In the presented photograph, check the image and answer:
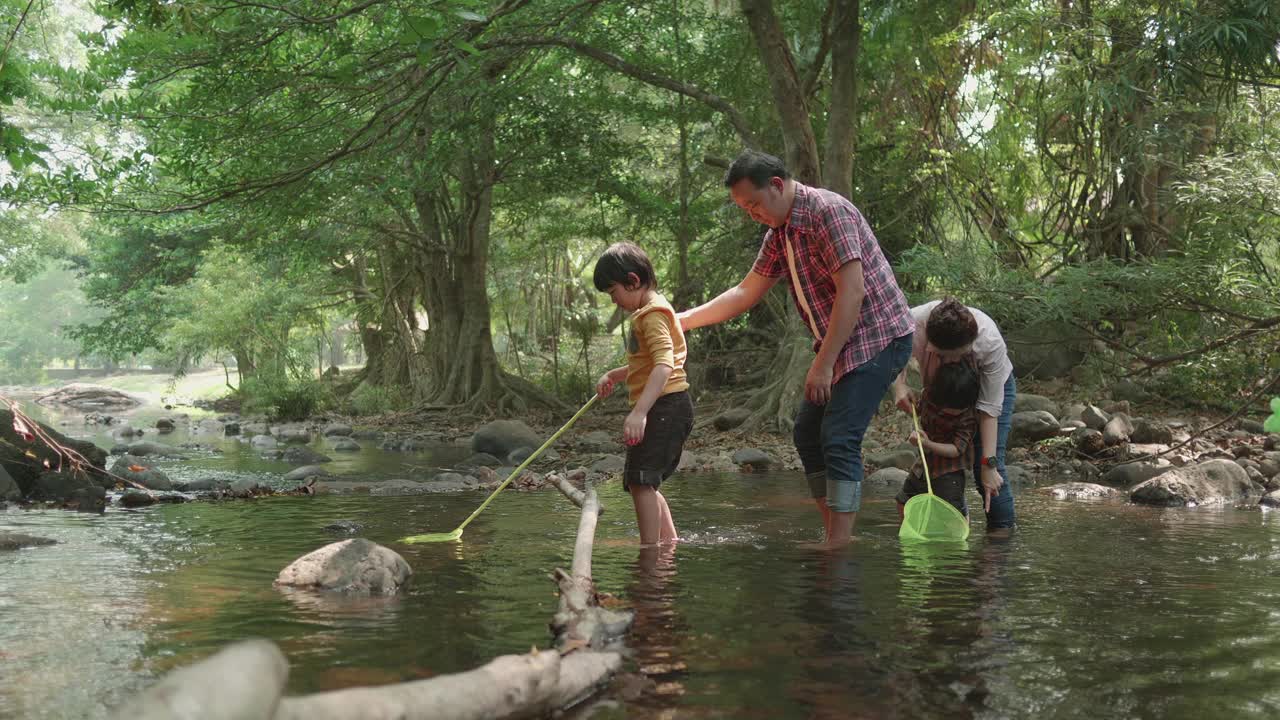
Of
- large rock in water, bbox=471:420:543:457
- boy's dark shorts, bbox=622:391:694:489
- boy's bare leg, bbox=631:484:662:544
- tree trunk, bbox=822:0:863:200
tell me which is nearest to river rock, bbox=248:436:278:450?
large rock in water, bbox=471:420:543:457

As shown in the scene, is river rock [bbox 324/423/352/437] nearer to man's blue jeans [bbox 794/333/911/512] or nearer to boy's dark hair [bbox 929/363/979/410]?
boy's dark hair [bbox 929/363/979/410]

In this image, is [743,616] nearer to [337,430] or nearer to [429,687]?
[429,687]

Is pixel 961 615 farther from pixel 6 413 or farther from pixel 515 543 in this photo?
pixel 6 413

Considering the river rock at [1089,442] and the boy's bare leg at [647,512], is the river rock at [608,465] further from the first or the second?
the boy's bare leg at [647,512]

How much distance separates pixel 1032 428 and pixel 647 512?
23.7ft

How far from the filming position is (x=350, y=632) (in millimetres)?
3223

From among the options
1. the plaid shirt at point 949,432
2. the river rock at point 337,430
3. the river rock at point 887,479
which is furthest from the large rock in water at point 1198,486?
the river rock at point 337,430

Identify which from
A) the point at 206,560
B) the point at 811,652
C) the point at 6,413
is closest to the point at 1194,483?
the point at 811,652

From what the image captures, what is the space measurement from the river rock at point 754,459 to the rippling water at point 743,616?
4.53 meters

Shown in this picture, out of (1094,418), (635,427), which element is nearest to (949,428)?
(635,427)

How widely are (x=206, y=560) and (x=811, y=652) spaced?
2.97 meters

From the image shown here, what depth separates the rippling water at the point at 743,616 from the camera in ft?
8.57

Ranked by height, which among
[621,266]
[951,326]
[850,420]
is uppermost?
[621,266]

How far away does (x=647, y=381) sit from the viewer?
4.81m
